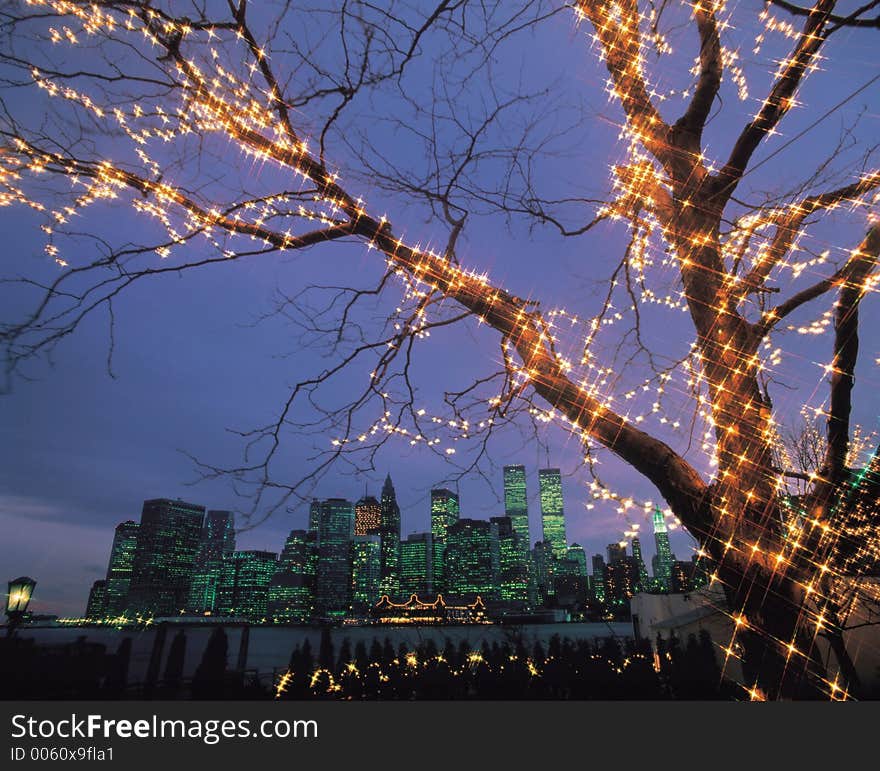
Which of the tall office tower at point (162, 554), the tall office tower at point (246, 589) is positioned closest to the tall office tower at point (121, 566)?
the tall office tower at point (162, 554)

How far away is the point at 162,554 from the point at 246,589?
53.9 meters

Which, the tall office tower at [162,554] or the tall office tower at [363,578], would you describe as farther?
the tall office tower at [363,578]

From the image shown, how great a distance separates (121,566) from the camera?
141ft

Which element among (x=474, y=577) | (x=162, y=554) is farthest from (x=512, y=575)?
(x=162, y=554)

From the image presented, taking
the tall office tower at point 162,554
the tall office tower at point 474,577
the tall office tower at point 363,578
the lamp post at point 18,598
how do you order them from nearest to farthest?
the lamp post at point 18,598 → the tall office tower at point 162,554 → the tall office tower at point 474,577 → the tall office tower at point 363,578

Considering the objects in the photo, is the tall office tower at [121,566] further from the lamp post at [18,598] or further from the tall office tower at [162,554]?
the lamp post at [18,598]

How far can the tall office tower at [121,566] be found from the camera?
40.6 metres

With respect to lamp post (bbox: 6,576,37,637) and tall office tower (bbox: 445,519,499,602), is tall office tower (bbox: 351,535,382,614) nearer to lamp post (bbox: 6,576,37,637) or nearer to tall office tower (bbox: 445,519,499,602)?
tall office tower (bbox: 445,519,499,602)

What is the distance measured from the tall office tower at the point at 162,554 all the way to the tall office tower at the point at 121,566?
0.73m

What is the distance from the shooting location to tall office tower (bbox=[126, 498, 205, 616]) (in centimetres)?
3148

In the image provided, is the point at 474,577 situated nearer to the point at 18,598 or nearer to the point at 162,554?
the point at 162,554
